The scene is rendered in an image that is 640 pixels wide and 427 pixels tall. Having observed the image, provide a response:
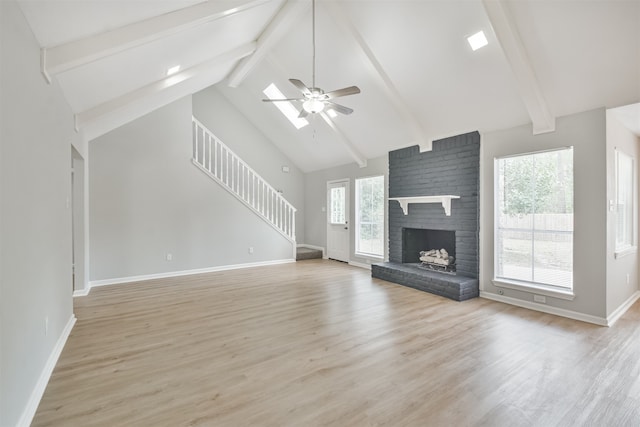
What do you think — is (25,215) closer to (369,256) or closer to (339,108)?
(339,108)

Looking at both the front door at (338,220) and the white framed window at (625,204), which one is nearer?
the white framed window at (625,204)

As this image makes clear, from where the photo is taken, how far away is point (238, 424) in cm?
192

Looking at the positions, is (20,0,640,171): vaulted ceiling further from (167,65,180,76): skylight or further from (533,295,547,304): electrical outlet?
(533,295,547,304): electrical outlet

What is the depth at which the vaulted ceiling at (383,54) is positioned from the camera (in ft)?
8.81

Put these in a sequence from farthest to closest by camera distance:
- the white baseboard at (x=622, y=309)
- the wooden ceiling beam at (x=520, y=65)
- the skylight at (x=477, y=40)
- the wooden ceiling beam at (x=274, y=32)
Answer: the wooden ceiling beam at (x=274, y=32) < the white baseboard at (x=622, y=309) < the skylight at (x=477, y=40) < the wooden ceiling beam at (x=520, y=65)

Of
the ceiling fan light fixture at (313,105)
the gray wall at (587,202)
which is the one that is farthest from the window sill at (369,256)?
the ceiling fan light fixture at (313,105)

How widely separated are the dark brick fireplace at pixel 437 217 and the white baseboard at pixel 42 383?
4716 millimetres

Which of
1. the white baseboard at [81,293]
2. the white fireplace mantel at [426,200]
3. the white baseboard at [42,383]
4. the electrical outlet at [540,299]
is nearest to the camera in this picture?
the white baseboard at [42,383]

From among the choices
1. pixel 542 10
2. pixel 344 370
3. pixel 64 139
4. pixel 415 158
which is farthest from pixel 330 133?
pixel 344 370

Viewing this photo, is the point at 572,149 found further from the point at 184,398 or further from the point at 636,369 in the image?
the point at 184,398

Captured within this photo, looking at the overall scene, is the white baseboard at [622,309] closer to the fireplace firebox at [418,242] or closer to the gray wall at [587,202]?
the gray wall at [587,202]

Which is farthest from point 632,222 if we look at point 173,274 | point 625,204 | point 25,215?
point 173,274

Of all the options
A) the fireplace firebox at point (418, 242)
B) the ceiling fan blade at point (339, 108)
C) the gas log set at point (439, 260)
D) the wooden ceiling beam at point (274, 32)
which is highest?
the wooden ceiling beam at point (274, 32)

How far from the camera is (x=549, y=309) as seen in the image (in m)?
4.05
